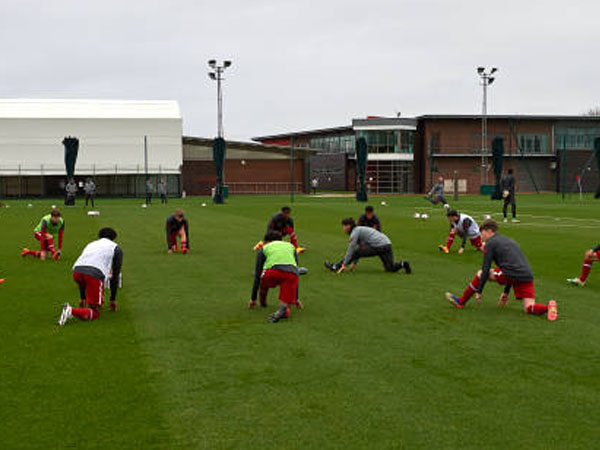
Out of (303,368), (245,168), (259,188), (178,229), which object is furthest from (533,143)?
(303,368)

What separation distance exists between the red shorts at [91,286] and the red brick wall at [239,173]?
219 ft

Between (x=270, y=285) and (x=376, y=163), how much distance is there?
3094 inches

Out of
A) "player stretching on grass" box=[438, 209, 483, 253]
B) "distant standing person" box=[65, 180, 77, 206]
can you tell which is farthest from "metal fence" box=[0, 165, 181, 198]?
"player stretching on grass" box=[438, 209, 483, 253]

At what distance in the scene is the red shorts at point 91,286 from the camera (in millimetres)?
10062

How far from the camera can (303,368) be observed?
756 centimetres

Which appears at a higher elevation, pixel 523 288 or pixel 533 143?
pixel 533 143

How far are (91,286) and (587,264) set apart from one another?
26.1ft

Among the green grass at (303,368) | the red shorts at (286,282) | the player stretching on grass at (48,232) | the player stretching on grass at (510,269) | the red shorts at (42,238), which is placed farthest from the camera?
the red shorts at (42,238)

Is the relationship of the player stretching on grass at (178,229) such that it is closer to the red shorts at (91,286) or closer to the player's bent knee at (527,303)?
the red shorts at (91,286)

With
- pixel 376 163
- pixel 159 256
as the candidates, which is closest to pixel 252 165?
pixel 376 163

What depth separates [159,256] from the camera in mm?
18047

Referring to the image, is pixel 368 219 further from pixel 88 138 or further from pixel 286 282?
pixel 88 138

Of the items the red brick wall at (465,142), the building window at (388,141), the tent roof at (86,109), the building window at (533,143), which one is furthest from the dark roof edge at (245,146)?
the building window at (533,143)

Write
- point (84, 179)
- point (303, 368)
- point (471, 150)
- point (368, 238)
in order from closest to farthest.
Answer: point (303, 368) → point (368, 238) → point (84, 179) → point (471, 150)
